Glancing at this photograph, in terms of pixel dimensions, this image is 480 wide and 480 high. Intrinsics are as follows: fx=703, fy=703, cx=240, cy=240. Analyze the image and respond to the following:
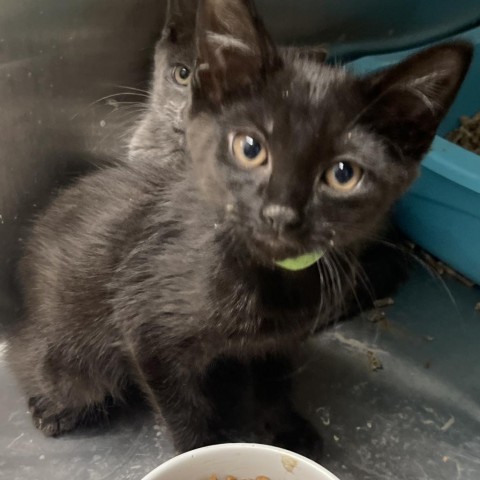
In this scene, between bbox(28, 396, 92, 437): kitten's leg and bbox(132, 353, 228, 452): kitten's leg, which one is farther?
bbox(28, 396, 92, 437): kitten's leg

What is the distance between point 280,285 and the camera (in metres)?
0.99

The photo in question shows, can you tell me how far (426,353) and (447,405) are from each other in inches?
4.5

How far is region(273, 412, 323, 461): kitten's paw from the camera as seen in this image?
3.83 ft

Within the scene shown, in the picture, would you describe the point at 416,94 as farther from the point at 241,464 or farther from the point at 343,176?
the point at 241,464

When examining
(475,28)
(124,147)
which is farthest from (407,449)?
(475,28)

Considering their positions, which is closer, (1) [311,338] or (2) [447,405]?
(2) [447,405]

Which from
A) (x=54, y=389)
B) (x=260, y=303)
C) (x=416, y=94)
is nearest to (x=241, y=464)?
(x=260, y=303)

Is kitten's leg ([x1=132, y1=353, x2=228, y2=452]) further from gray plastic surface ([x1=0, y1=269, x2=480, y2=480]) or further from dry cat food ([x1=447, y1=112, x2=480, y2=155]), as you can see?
dry cat food ([x1=447, y1=112, x2=480, y2=155])

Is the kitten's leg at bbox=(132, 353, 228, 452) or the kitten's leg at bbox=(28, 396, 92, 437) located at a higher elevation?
the kitten's leg at bbox=(132, 353, 228, 452)

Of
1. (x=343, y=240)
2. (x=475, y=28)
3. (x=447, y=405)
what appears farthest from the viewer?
(x=475, y=28)

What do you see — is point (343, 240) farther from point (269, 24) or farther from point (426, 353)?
point (269, 24)

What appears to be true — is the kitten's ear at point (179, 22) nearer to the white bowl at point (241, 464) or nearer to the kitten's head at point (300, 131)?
the kitten's head at point (300, 131)

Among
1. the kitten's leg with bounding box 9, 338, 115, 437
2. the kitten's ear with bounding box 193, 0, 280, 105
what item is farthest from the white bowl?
the kitten's ear with bounding box 193, 0, 280, 105

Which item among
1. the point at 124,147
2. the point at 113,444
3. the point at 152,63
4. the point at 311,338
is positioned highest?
the point at 152,63
